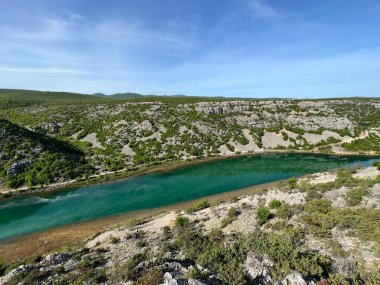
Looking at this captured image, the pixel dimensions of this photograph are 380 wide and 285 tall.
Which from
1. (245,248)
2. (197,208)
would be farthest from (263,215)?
(197,208)

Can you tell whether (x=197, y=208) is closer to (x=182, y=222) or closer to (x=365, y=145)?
(x=182, y=222)

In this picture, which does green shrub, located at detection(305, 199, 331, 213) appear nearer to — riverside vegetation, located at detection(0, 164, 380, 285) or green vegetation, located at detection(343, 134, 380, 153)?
riverside vegetation, located at detection(0, 164, 380, 285)

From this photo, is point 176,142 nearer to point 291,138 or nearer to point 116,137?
point 116,137

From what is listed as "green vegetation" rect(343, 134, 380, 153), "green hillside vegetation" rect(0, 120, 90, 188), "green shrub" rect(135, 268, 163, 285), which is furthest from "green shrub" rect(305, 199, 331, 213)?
"green vegetation" rect(343, 134, 380, 153)

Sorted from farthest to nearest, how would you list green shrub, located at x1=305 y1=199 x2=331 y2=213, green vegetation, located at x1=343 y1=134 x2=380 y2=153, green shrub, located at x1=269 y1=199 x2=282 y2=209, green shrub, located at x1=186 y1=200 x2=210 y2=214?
green vegetation, located at x1=343 y1=134 x2=380 y2=153, green shrub, located at x1=186 y1=200 x2=210 y2=214, green shrub, located at x1=269 y1=199 x2=282 y2=209, green shrub, located at x1=305 y1=199 x2=331 y2=213

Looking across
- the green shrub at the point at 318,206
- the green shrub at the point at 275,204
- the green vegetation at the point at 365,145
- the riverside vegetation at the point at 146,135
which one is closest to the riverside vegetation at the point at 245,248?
the green shrub at the point at 275,204

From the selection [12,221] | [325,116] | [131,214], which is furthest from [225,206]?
[325,116]

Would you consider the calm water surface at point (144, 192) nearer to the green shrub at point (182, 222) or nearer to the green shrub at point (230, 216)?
the green shrub at point (182, 222)
